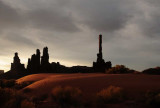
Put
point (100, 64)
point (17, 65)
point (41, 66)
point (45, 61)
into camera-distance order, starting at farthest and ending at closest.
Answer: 1. point (17, 65)
2. point (41, 66)
3. point (45, 61)
4. point (100, 64)

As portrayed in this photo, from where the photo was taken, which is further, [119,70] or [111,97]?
[119,70]

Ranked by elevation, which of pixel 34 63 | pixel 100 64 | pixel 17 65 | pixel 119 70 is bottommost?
pixel 119 70

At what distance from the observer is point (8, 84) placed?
1383 inches

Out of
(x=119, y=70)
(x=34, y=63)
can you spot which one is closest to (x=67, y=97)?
(x=119, y=70)

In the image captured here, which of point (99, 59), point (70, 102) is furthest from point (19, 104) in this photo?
point (99, 59)

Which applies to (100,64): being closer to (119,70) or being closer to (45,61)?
(119,70)

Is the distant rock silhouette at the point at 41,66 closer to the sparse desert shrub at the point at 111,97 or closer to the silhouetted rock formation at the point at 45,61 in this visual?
the silhouetted rock formation at the point at 45,61

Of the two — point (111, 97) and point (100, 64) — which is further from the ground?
point (100, 64)

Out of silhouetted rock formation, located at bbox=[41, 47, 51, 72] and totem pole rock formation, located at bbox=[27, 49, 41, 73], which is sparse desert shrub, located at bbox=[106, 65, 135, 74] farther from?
totem pole rock formation, located at bbox=[27, 49, 41, 73]

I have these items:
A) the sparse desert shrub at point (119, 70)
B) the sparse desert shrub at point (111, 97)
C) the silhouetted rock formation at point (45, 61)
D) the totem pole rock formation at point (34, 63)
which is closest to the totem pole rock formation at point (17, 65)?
the totem pole rock formation at point (34, 63)

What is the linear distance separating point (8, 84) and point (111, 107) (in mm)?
23325

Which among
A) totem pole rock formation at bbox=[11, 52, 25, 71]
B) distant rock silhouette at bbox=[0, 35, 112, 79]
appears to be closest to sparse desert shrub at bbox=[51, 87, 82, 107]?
distant rock silhouette at bbox=[0, 35, 112, 79]

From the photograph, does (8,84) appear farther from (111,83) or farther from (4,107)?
(4,107)

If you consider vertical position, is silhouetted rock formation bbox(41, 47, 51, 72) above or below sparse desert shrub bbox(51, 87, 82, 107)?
above
